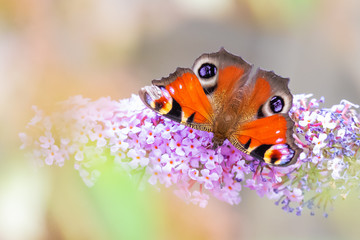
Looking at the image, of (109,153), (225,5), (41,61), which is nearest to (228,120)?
(109,153)

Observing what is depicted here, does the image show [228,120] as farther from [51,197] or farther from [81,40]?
[81,40]

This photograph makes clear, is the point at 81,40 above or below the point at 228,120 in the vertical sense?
above

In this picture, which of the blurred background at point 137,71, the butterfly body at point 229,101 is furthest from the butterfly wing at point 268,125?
the blurred background at point 137,71

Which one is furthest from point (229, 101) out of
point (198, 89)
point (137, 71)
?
point (137, 71)

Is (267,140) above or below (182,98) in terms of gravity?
below

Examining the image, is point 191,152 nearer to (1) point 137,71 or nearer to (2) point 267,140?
(2) point 267,140

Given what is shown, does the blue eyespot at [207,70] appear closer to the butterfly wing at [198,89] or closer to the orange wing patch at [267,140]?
the butterfly wing at [198,89]
